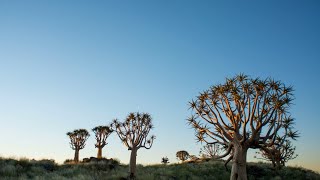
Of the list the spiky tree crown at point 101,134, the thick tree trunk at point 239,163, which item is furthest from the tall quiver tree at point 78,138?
the thick tree trunk at point 239,163

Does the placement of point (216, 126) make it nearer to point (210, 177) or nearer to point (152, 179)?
point (152, 179)

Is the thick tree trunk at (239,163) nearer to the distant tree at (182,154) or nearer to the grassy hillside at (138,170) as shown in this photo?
the grassy hillside at (138,170)

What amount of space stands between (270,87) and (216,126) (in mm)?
3503

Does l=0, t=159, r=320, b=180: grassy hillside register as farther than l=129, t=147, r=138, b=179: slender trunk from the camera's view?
No

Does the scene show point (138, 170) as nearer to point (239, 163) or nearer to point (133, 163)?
point (133, 163)

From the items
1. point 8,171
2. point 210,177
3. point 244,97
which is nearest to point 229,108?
point 244,97

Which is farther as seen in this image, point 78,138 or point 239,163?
point 78,138

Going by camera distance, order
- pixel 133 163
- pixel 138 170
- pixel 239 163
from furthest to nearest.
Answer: pixel 138 170 < pixel 133 163 < pixel 239 163

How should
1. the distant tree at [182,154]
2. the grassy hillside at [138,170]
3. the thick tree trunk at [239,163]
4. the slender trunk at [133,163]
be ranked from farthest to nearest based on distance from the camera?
the distant tree at [182,154] < the slender trunk at [133,163] < the grassy hillside at [138,170] < the thick tree trunk at [239,163]

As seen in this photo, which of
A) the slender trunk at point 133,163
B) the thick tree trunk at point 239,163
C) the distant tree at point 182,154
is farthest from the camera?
the distant tree at point 182,154

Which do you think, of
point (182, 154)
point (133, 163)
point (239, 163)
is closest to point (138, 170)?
point (133, 163)

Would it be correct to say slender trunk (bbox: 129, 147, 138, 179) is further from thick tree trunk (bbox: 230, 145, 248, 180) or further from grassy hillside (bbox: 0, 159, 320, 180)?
thick tree trunk (bbox: 230, 145, 248, 180)

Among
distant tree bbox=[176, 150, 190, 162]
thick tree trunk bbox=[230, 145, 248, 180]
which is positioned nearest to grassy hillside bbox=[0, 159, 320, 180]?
thick tree trunk bbox=[230, 145, 248, 180]

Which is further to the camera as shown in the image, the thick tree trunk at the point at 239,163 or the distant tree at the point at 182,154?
the distant tree at the point at 182,154
